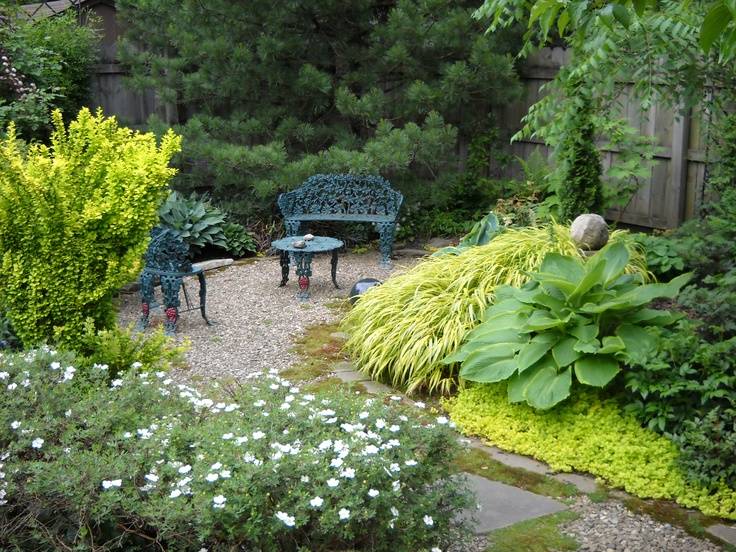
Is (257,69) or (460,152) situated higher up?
(257,69)

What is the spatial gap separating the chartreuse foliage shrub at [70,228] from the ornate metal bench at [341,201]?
4.59 metres

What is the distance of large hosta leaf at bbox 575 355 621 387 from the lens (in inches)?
202

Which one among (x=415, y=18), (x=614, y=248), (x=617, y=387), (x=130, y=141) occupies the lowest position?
(x=617, y=387)

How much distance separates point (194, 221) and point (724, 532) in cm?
726

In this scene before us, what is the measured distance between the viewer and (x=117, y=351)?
5117 mm

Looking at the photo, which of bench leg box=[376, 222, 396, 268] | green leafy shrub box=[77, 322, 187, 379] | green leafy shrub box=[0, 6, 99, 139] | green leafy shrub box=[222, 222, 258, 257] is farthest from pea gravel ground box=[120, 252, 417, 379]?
green leafy shrub box=[0, 6, 99, 139]

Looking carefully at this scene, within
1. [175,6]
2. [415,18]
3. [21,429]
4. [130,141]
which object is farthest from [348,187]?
[21,429]

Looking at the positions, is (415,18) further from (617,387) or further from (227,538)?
(227,538)

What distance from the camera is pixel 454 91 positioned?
33.3 ft

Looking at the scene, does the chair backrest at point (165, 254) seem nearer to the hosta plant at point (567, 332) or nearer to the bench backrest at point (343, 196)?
the bench backrest at point (343, 196)

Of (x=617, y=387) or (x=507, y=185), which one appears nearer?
(x=617, y=387)

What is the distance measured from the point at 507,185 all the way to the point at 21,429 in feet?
23.8

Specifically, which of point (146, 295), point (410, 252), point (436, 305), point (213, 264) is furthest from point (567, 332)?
point (213, 264)

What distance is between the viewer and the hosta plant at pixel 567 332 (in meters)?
5.23
